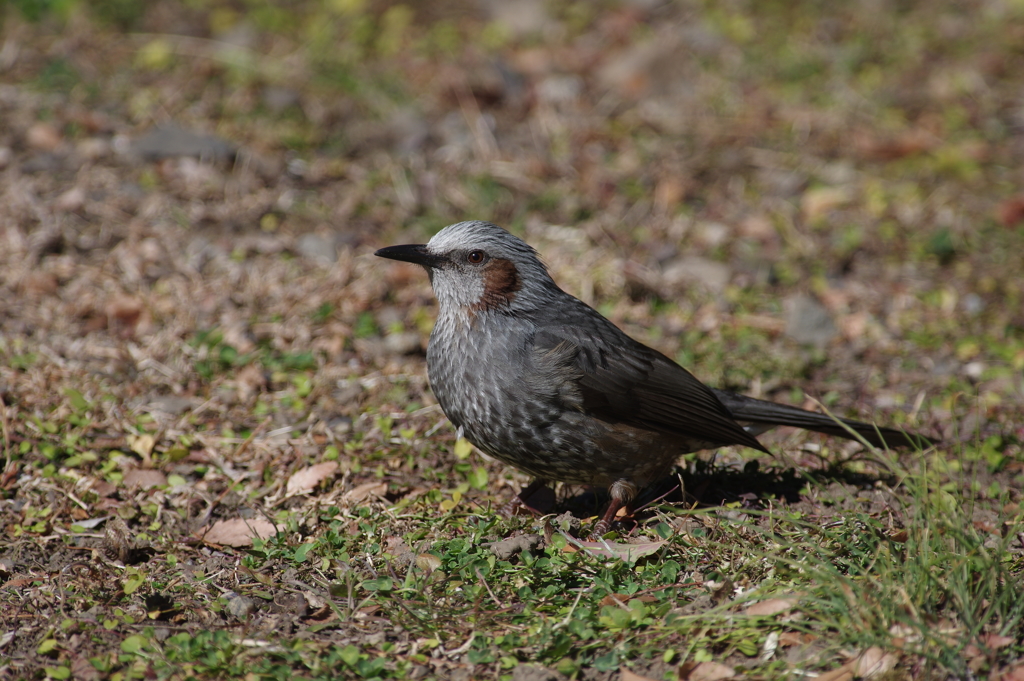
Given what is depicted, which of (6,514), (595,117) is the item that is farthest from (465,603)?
(595,117)

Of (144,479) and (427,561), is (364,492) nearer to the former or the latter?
(427,561)

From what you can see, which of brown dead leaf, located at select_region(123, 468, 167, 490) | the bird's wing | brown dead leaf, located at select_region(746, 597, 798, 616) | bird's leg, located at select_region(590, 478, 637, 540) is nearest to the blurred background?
brown dead leaf, located at select_region(123, 468, 167, 490)

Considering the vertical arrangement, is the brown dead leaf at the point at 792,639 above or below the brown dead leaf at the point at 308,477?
above

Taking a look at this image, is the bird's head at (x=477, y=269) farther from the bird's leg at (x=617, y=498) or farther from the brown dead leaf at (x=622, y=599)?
the brown dead leaf at (x=622, y=599)

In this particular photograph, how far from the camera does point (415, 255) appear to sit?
478 cm

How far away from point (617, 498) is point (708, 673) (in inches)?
48.7

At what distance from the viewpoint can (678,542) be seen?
418cm

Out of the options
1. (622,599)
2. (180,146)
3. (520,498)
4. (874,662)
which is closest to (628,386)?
(520,498)

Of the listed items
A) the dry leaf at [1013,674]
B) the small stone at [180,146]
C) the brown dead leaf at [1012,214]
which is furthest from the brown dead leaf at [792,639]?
the small stone at [180,146]

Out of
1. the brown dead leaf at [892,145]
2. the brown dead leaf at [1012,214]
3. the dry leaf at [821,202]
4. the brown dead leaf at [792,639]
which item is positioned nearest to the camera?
the brown dead leaf at [792,639]

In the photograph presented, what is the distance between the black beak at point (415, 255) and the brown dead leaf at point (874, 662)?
2.62 meters

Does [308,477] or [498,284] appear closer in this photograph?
[498,284]

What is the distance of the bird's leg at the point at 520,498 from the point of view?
15.2 ft

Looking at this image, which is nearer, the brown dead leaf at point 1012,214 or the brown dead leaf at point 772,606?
the brown dead leaf at point 772,606
